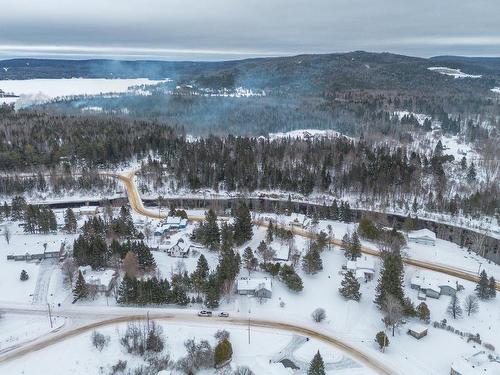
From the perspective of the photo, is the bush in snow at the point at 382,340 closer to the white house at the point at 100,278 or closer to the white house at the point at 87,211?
the white house at the point at 100,278

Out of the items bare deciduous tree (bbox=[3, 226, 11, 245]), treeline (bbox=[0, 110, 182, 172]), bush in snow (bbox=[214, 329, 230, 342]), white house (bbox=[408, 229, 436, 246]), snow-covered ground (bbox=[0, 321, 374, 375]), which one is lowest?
snow-covered ground (bbox=[0, 321, 374, 375])

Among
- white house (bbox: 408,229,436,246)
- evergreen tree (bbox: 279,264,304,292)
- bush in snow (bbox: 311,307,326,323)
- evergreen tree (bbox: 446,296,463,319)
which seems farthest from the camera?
white house (bbox: 408,229,436,246)

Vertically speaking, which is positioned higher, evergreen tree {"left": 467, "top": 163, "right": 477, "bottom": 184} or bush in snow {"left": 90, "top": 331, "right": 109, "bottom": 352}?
evergreen tree {"left": 467, "top": 163, "right": 477, "bottom": 184}

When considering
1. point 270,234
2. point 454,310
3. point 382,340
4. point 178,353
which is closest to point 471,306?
point 454,310

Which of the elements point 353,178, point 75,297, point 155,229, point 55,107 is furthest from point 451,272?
point 55,107

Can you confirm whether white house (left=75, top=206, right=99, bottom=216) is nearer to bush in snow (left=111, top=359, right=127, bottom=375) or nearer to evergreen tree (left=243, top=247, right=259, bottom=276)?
evergreen tree (left=243, top=247, right=259, bottom=276)

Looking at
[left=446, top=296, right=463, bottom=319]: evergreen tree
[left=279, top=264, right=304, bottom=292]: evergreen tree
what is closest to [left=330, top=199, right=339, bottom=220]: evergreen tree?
[left=279, top=264, right=304, bottom=292]: evergreen tree
